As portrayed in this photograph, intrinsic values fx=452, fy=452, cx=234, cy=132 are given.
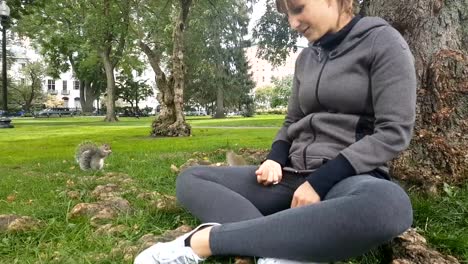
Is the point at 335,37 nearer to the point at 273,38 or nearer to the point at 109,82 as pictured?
the point at 273,38

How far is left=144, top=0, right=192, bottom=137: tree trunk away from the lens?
12266 mm

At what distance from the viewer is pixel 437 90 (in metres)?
2.92

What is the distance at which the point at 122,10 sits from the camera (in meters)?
13.3

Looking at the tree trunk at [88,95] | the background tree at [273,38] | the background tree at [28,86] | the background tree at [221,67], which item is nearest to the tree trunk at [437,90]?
the background tree at [273,38]

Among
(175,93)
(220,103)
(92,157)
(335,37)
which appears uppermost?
(335,37)

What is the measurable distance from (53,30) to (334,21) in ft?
64.7

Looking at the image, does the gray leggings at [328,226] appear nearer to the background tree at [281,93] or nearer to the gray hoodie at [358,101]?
the gray hoodie at [358,101]

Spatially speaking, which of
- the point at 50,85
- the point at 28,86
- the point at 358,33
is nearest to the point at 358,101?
the point at 358,33

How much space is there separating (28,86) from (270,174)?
57.9 metres

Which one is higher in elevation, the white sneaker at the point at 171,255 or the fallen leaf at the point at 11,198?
the white sneaker at the point at 171,255

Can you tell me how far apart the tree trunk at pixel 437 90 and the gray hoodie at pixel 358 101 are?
101cm

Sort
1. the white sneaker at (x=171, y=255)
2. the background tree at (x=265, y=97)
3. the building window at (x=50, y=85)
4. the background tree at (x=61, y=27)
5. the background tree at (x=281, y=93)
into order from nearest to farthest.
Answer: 1. the white sneaker at (x=171, y=255)
2. the background tree at (x=61, y=27)
3. the background tree at (x=281, y=93)
4. the building window at (x=50, y=85)
5. the background tree at (x=265, y=97)

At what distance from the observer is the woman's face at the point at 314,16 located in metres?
2.09

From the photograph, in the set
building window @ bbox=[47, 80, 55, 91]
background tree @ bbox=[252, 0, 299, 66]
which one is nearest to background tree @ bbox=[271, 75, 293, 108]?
building window @ bbox=[47, 80, 55, 91]
